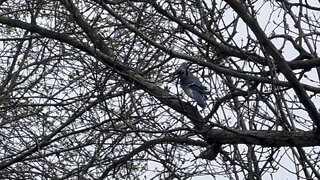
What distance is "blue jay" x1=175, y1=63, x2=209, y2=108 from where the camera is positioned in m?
5.82

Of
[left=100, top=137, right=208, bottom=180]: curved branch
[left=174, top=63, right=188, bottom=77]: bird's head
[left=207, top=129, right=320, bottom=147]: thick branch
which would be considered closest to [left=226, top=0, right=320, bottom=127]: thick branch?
[left=207, top=129, right=320, bottom=147]: thick branch

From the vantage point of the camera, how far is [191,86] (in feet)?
20.0

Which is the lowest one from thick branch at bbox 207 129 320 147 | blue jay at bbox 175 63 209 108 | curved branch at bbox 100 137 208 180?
thick branch at bbox 207 129 320 147

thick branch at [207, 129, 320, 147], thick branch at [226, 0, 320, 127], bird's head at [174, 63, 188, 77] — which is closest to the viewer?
thick branch at [226, 0, 320, 127]

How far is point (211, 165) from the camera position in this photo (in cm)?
690

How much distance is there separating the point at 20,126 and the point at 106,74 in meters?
2.53

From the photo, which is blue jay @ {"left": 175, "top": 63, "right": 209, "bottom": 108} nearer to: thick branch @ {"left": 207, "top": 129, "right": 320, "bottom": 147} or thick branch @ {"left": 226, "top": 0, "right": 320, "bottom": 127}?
thick branch @ {"left": 207, "top": 129, "right": 320, "bottom": 147}

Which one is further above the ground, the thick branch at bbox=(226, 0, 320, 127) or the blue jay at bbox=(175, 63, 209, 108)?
the blue jay at bbox=(175, 63, 209, 108)

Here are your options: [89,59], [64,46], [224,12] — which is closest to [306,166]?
[224,12]

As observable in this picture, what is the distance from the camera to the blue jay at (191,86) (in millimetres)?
5816

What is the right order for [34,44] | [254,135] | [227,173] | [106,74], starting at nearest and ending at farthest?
[254,135] < [106,74] < [227,173] < [34,44]

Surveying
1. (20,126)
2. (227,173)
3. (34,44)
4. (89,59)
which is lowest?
(227,173)

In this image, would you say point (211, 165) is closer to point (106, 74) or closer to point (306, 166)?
point (306, 166)

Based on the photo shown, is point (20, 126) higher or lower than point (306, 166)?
higher
